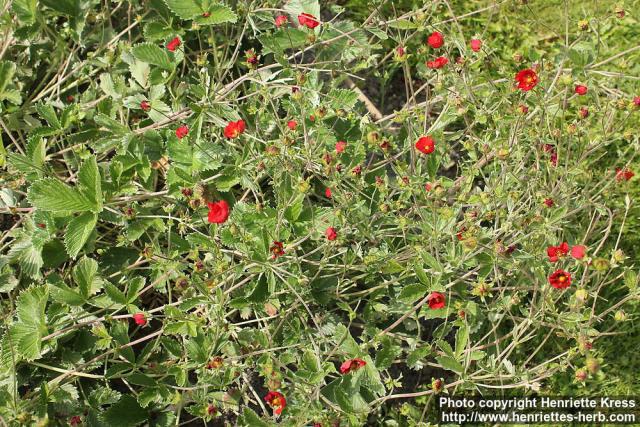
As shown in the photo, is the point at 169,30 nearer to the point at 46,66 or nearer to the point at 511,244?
the point at 46,66

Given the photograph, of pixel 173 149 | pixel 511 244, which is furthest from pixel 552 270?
pixel 173 149

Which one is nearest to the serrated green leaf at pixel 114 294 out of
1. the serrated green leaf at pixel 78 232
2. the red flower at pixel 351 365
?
the serrated green leaf at pixel 78 232

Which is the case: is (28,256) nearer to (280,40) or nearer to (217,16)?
(217,16)

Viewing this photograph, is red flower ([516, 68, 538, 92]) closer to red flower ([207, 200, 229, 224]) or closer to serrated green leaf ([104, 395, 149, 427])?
red flower ([207, 200, 229, 224])

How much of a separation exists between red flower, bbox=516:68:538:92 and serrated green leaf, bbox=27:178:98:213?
1.27 meters

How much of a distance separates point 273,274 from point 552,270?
0.80m

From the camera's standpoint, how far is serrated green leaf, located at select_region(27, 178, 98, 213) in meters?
1.83

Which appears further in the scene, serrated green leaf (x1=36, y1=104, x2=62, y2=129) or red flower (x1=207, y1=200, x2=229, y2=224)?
serrated green leaf (x1=36, y1=104, x2=62, y2=129)

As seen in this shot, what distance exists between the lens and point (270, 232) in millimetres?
1891

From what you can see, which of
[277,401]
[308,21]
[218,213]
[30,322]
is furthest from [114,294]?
[308,21]

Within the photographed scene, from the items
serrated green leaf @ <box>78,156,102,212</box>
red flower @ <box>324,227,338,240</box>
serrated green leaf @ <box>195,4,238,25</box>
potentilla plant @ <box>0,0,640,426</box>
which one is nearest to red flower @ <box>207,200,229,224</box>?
potentilla plant @ <box>0,0,640,426</box>

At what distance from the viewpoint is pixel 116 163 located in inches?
77.5

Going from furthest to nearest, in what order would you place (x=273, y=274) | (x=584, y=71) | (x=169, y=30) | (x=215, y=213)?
1. (x=169, y=30)
2. (x=584, y=71)
3. (x=273, y=274)
4. (x=215, y=213)

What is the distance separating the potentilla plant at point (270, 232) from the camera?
183 centimetres
